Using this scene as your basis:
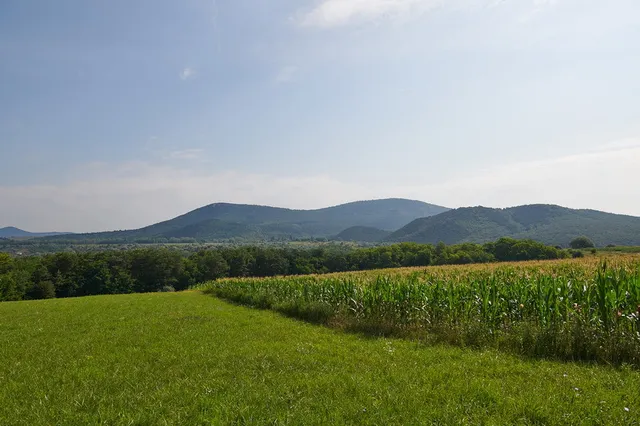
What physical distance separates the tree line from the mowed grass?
74.5m

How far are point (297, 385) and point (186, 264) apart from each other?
9607 cm

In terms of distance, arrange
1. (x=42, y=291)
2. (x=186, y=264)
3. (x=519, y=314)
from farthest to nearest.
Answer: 1. (x=186, y=264)
2. (x=42, y=291)
3. (x=519, y=314)

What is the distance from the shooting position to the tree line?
77688mm

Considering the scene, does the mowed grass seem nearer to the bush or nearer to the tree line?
the tree line

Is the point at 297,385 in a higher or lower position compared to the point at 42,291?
higher

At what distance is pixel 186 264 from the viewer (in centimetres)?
9688

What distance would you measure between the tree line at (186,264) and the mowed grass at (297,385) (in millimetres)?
74478

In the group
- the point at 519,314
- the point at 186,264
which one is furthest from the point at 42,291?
the point at 519,314

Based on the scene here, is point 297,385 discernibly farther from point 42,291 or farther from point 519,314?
point 42,291

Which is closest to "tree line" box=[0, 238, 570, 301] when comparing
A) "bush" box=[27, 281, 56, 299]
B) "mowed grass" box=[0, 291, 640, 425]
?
"bush" box=[27, 281, 56, 299]

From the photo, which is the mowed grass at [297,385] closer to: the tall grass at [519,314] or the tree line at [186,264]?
the tall grass at [519,314]

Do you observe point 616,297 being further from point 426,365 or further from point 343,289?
point 343,289

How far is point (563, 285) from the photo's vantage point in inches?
455

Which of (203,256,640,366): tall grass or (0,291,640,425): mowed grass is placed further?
(203,256,640,366): tall grass
